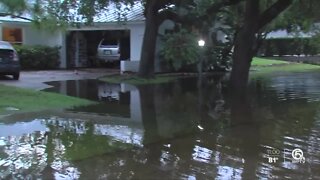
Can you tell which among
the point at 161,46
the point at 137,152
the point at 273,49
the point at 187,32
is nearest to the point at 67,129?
the point at 137,152

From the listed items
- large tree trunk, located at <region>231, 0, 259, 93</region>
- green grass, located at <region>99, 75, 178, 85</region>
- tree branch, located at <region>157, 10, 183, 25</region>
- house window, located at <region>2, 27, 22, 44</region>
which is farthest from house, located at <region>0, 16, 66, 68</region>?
large tree trunk, located at <region>231, 0, 259, 93</region>

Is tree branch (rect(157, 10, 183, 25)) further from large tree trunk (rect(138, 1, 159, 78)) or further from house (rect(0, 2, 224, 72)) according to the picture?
house (rect(0, 2, 224, 72))

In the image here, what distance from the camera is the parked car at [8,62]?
20328mm

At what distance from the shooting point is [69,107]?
13023 millimetres

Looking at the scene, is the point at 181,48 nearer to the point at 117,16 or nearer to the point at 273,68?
the point at 117,16

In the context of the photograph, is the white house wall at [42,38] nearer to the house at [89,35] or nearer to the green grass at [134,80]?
the house at [89,35]

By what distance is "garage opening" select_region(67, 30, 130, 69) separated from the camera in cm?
2975

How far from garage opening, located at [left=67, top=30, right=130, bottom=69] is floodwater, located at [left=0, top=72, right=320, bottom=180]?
46.8 ft

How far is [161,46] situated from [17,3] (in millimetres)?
12549

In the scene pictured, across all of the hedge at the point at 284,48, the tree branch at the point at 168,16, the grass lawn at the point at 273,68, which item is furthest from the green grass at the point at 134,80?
the hedge at the point at 284,48

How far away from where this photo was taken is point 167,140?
9.42 m

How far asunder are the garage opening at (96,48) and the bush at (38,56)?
1.40m

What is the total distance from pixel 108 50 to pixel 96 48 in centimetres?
120
